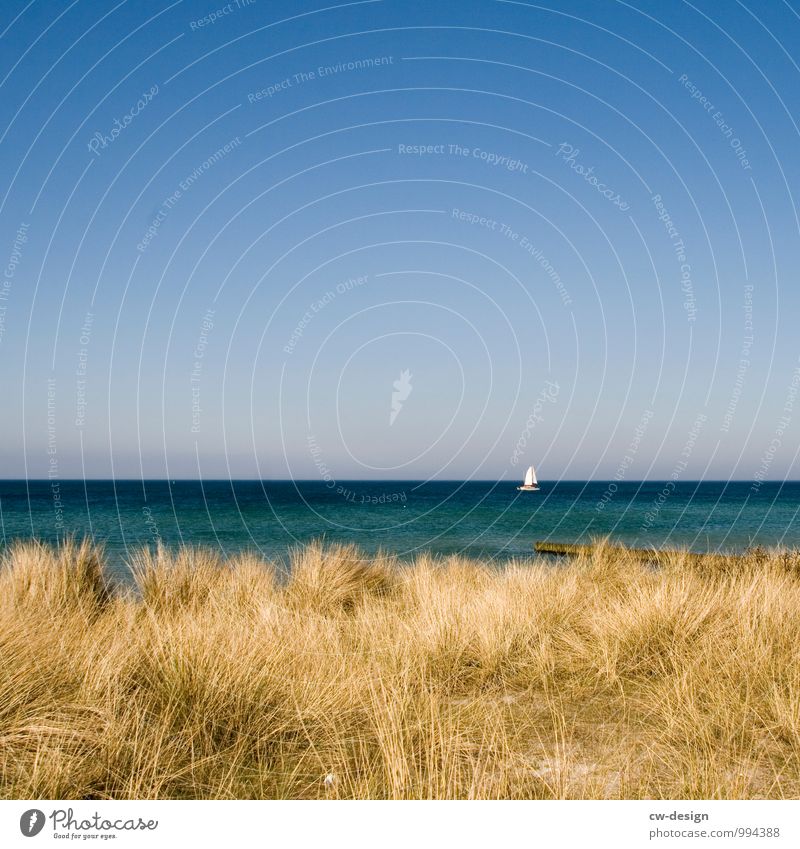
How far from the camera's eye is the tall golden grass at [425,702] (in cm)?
349

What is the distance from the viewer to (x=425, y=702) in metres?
4.50

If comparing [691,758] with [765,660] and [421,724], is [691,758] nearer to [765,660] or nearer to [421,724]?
[421,724]

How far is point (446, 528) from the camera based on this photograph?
34.3 metres

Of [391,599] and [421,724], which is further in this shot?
[391,599]

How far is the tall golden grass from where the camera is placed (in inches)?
137
